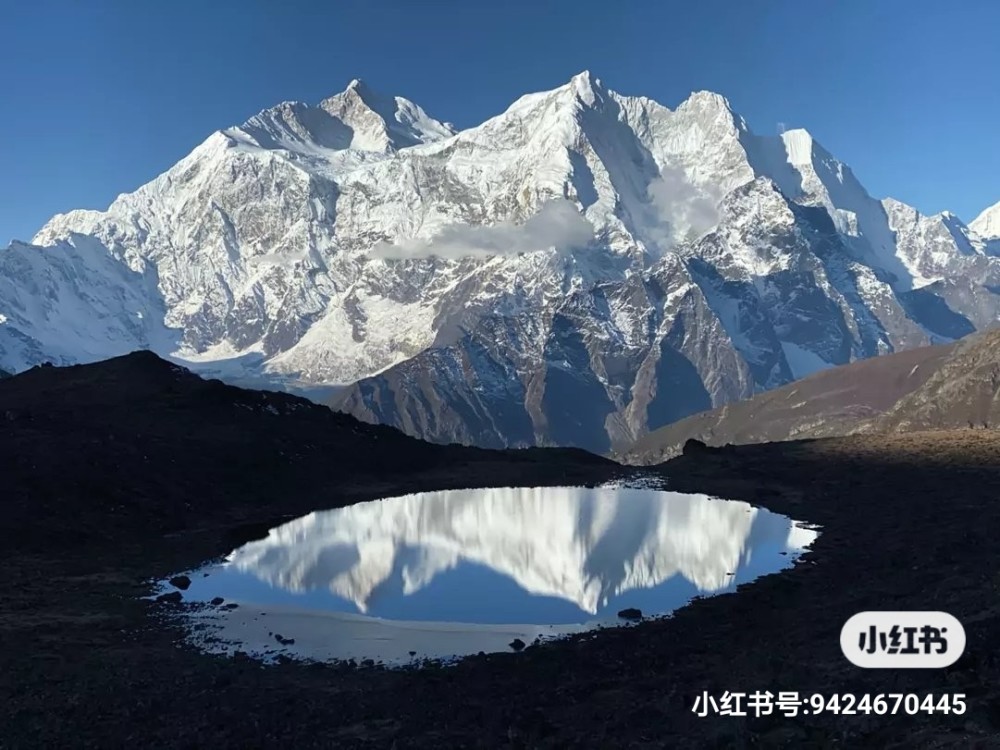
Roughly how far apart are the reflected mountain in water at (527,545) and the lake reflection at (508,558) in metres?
0.08

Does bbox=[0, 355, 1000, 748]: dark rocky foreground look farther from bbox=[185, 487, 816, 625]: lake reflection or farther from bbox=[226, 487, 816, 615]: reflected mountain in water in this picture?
bbox=[226, 487, 816, 615]: reflected mountain in water

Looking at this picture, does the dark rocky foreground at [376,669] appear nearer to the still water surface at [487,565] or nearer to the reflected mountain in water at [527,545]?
the still water surface at [487,565]

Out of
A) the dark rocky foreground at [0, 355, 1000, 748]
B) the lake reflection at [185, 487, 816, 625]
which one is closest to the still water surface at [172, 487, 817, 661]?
the lake reflection at [185, 487, 816, 625]

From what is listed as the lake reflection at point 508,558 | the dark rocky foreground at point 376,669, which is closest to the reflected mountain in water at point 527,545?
the lake reflection at point 508,558

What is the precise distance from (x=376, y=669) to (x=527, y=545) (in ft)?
94.0

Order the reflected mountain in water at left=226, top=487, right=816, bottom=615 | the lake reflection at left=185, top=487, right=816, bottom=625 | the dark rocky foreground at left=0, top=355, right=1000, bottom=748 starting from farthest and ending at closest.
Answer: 1. the reflected mountain in water at left=226, top=487, right=816, bottom=615
2. the lake reflection at left=185, top=487, right=816, bottom=625
3. the dark rocky foreground at left=0, top=355, right=1000, bottom=748

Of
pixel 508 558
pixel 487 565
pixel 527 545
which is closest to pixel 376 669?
pixel 487 565

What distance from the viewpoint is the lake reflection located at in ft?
138

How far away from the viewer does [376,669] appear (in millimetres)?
30125

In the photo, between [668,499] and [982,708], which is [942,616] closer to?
[982,708]

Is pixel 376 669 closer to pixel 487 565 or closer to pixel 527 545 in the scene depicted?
pixel 487 565

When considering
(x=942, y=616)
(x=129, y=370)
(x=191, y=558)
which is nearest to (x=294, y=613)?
(x=191, y=558)

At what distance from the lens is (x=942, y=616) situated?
24.6 m

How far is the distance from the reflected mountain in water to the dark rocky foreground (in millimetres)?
4137
